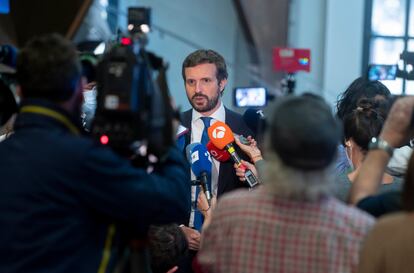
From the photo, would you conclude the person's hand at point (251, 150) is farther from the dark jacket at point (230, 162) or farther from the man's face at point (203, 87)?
the man's face at point (203, 87)

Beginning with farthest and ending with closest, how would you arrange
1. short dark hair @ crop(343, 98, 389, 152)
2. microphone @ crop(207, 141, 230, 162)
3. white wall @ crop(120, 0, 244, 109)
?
white wall @ crop(120, 0, 244, 109)
microphone @ crop(207, 141, 230, 162)
short dark hair @ crop(343, 98, 389, 152)

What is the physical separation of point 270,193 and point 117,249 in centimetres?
52

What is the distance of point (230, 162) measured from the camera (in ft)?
12.0

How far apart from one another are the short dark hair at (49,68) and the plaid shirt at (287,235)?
0.56 meters

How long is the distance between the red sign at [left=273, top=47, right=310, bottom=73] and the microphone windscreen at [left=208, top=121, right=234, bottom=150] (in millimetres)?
5092

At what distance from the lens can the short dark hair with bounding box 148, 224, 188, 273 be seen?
301cm

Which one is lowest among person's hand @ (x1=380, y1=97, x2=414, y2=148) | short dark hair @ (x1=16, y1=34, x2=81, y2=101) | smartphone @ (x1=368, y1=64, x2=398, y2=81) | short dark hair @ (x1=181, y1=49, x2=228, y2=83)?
smartphone @ (x1=368, y1=64, x2=398, y2=81)

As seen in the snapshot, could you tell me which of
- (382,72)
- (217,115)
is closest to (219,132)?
(217,115)

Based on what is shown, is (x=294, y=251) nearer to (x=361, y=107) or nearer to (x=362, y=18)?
(x=361, y=107)

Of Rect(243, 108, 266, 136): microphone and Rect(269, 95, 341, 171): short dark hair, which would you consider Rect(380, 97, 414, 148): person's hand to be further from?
Rect(243, 108, 266, 136): microphone

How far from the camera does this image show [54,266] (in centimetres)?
215

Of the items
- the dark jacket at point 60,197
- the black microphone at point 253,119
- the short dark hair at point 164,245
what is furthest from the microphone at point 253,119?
the dark jacket at point 60,197

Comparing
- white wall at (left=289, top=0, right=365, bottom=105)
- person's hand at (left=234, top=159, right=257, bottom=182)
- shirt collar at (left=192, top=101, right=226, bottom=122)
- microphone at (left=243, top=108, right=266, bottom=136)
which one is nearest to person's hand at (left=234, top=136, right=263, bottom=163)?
person's hand at (left=234, top=159, right=257, bottom=182)

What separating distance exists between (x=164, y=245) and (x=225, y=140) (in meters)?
0.64
